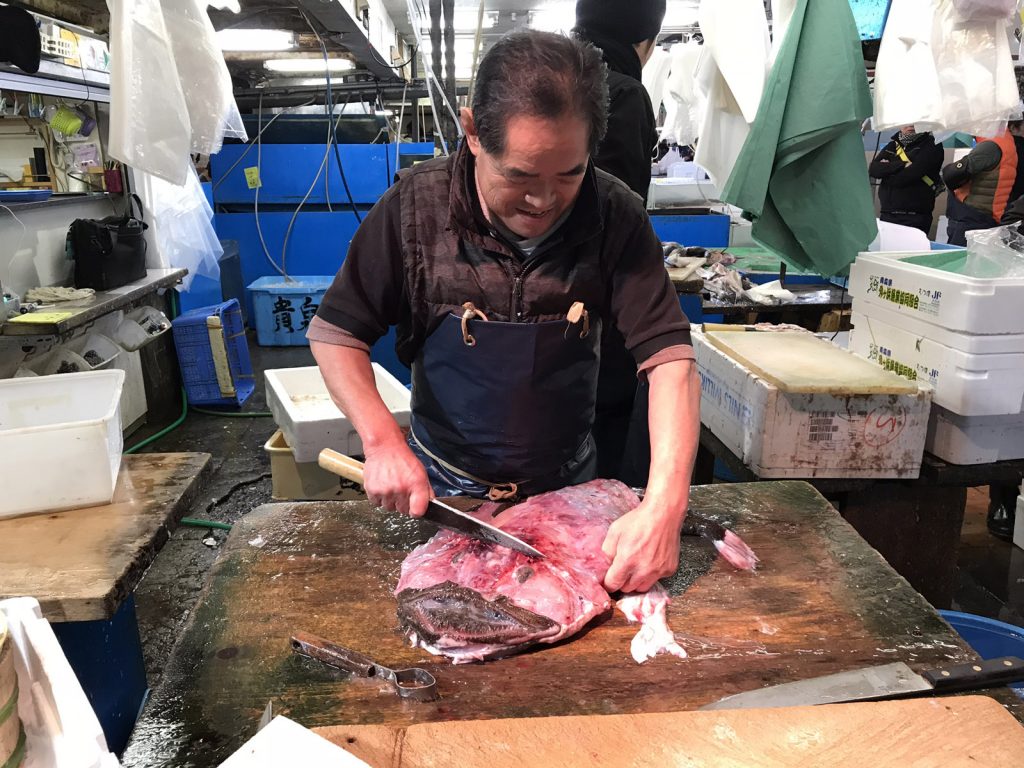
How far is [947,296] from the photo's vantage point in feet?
8.79

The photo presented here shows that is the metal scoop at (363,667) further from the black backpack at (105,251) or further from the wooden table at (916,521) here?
the black backpack at (105,251)

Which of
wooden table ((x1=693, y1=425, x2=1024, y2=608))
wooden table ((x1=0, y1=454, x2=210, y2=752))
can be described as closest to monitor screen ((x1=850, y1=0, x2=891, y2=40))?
wooden table ((x1=693, y1=425, x2=1024, y2=608))

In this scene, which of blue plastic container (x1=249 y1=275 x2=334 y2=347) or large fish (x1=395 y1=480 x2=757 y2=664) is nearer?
large fish (x1=395 y1=480 x2=757 y2=664)

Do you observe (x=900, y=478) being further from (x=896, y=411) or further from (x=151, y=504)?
(x=151, y=504)

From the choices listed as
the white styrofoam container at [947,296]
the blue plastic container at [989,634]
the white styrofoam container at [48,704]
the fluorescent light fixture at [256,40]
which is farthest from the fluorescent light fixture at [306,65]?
the white styrofoam container at [48,704]

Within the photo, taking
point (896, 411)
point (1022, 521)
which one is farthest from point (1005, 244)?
point (1022, 521)

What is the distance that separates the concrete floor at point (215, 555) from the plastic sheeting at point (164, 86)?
5.23 ft

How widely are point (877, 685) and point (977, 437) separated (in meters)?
1.88

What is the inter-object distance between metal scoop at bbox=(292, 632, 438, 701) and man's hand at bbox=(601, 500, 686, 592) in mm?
476

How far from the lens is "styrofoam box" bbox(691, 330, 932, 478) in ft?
8.90

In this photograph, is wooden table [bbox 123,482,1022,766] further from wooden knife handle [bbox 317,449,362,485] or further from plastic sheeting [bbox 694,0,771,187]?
plastic sheeting [bbox 694,0,771,187]

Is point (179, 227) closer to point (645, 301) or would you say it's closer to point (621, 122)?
point (621, 122)

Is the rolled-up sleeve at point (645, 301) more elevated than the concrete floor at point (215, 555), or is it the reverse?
the rolled-up sleeve at point (645, 301)

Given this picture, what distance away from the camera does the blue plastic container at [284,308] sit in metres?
7.31
